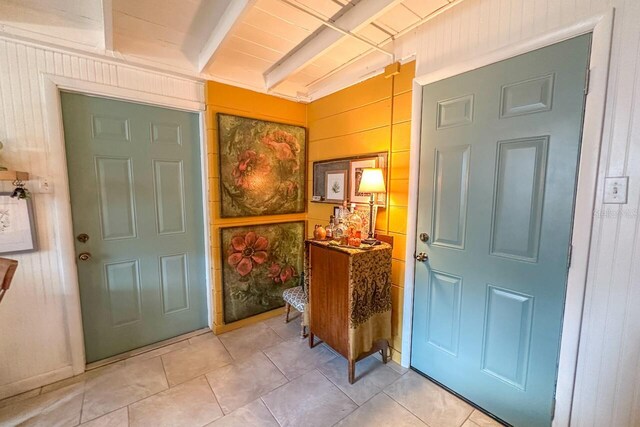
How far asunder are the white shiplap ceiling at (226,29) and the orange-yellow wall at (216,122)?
0.57ft

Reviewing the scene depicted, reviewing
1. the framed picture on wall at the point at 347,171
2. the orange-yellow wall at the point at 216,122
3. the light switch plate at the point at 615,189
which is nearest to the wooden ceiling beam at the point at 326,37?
the orange-yellow wall at the point at 216,122

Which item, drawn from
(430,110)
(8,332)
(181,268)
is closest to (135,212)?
(181,268)

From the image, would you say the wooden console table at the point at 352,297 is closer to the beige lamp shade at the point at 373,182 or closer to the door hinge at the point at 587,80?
the beige lamp shade at the point at 373,182

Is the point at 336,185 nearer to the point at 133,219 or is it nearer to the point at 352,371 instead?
the point at 352,371

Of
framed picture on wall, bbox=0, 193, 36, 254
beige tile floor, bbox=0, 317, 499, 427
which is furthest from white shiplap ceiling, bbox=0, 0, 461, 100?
beige tile floor, bbox=0, 317, 499, 427

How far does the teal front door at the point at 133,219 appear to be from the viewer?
1866 millimetres

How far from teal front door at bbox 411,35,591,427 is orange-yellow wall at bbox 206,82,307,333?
57.1 inches

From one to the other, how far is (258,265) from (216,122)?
1416mm

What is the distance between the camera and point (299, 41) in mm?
1826

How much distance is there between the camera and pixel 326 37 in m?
1.74

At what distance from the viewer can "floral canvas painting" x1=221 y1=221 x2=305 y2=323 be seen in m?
2.44

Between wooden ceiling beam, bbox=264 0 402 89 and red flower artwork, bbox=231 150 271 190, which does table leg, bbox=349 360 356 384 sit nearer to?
red flower artwork, bbox=231 150 271 190

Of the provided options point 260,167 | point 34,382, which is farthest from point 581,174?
point 34,382

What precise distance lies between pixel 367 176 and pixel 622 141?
1208mm
